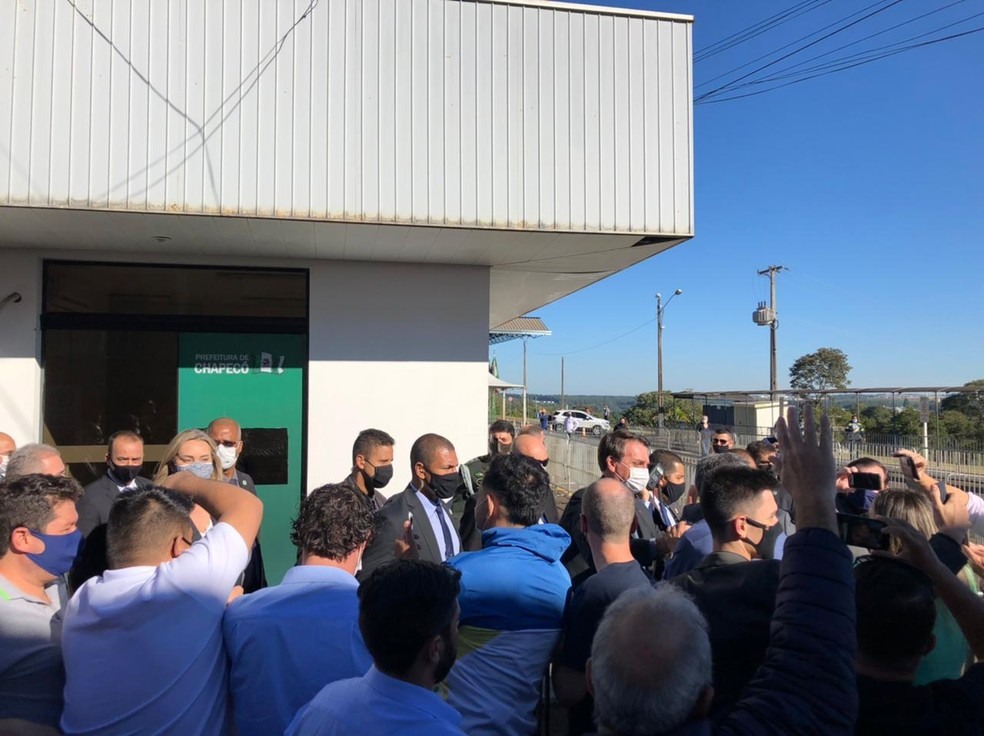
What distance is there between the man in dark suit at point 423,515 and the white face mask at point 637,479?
1128 millimetres

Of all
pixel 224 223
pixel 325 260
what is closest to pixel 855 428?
pixel 325 260

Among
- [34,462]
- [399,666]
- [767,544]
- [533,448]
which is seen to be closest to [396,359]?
[533,448]

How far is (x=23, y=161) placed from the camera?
481 centimetres

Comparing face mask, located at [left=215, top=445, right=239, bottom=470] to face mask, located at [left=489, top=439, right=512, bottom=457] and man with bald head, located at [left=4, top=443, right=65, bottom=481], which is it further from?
face mask, located at [left=489, top=439, right=512, bottom=457]

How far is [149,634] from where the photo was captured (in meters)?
1.96

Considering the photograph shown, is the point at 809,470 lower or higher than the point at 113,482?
higher

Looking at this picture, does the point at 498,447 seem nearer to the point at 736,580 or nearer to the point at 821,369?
the point at 736,580

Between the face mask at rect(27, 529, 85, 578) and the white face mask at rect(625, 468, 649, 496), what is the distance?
10.1 ft

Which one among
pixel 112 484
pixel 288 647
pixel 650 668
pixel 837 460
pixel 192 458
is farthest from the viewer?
pixel 837 460

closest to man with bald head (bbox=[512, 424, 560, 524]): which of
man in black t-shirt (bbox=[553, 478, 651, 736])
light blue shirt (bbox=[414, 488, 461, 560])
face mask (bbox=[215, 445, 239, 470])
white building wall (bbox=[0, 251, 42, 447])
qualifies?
light blue shirt (bbox=[414, 488, 461, 560])

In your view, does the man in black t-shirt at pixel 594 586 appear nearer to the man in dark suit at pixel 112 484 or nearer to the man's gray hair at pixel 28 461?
the man in dark suit at pixel 112 484

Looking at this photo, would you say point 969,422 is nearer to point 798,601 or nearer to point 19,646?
point 798,601

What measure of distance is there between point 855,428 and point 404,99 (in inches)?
411

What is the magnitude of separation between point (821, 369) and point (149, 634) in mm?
46956
